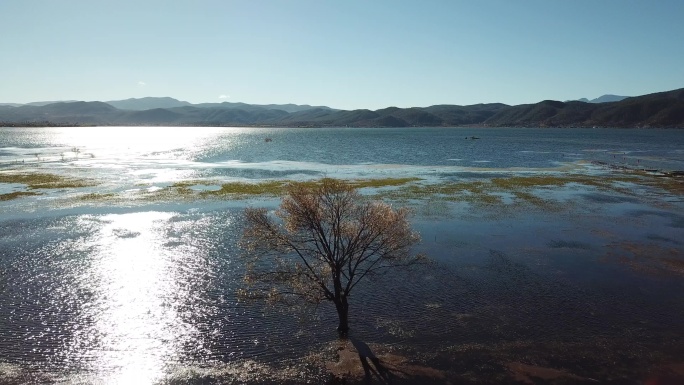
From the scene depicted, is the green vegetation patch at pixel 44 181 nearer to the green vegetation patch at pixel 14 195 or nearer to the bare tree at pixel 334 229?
the green vegetation patch at pixel 14 195

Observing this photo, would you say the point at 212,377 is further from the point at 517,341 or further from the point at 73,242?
the point at 73,242

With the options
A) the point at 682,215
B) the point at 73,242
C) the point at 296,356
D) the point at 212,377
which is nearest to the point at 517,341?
the point at 296,356

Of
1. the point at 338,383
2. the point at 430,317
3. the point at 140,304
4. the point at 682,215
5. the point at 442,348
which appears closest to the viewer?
the point at 338,383

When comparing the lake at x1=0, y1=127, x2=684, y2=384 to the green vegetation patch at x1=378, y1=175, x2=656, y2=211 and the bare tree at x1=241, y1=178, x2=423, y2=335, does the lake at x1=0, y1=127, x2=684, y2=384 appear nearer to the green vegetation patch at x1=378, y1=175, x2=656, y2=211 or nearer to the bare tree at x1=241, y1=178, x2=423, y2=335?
the green vegetation patch at x1=378, y1=175, x2=656, y2=211

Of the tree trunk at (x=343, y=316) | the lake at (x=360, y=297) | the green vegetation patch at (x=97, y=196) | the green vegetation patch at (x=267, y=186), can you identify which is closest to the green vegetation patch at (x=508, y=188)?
the lake at (x=360, y=297)

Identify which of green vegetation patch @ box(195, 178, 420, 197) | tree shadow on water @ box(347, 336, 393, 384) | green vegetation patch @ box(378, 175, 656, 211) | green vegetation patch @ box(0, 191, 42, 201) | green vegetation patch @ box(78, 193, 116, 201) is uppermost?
green vegetation patch @ box(378, 175, 656, 211)

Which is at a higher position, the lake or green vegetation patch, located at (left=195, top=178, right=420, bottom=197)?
green vegetation patch, located at (left=195, top=178, right=420, bottom=197)

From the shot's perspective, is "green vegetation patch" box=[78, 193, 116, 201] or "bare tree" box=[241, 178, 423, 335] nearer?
"bare tree" box=[241, 178, 423, 335]

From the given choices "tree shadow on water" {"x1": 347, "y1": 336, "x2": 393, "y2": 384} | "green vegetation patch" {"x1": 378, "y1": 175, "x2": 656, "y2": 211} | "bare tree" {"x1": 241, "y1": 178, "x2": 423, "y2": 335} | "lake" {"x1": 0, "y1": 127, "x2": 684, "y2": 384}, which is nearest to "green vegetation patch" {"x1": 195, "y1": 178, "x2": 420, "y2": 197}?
"green vegetation patch" {"x1": 378, "y1": 175, "x2": 656, "y2": 211}
